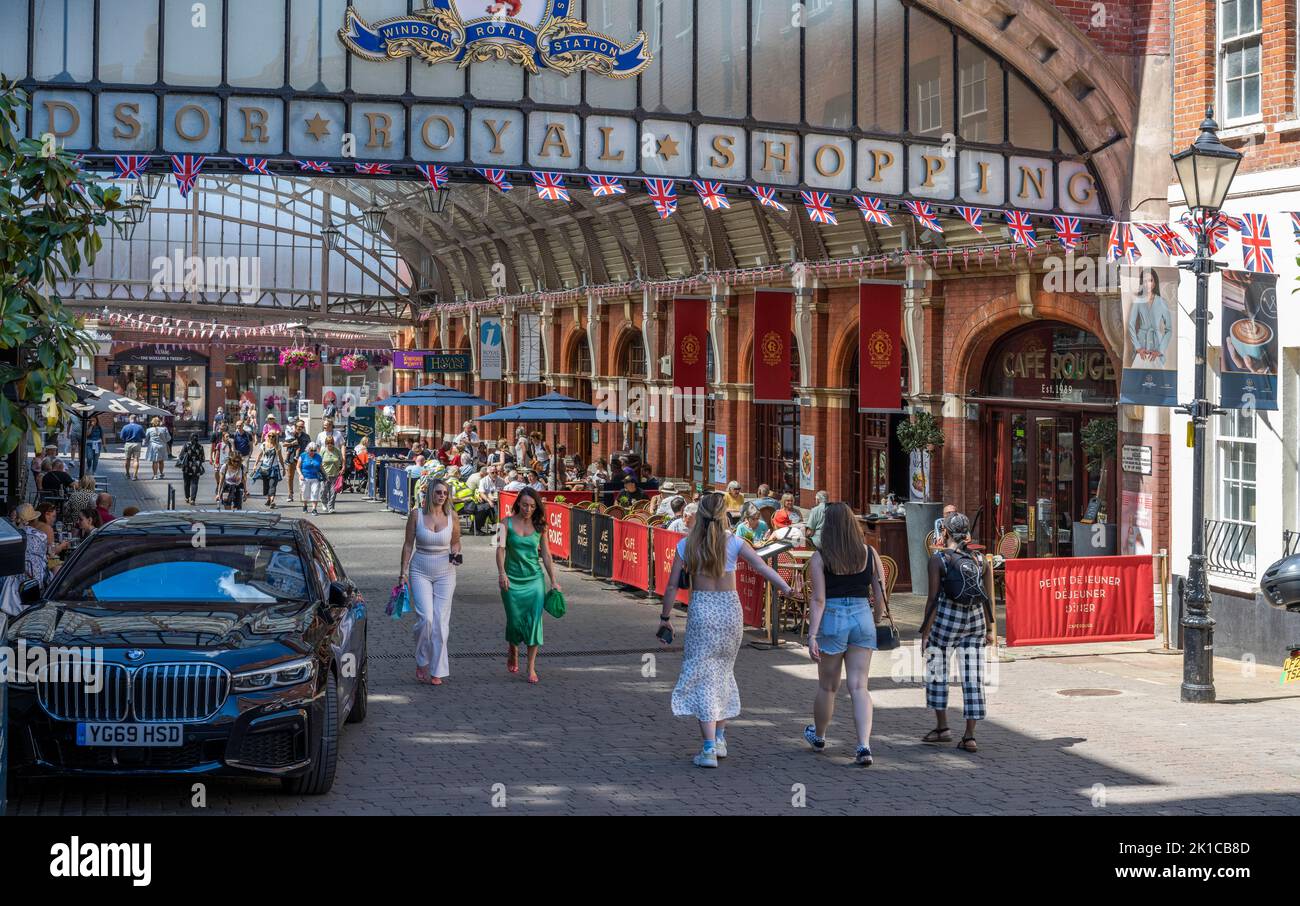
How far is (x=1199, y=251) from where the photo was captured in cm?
1341

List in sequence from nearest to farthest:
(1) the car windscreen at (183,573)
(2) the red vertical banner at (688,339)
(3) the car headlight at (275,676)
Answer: (3) the car headlight at (275,676)
(1) the car windscreen at (183,573)
(2) the red vertical banner at (688,339)

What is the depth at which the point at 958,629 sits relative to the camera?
1098 centimetres

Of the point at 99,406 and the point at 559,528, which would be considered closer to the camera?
the point at 559,528

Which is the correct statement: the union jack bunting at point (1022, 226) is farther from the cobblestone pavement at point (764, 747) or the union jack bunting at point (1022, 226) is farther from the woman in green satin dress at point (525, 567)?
the woman in green satin dress at point (525, 567)

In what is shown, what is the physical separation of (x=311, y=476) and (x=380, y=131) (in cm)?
1558

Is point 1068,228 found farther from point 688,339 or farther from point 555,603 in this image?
point 688,339

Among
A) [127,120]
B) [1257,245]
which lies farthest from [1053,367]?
[127,120]

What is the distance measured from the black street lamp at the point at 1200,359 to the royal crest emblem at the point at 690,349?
16.0 meters

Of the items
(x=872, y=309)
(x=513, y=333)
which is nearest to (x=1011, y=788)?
(x=872, y=309)

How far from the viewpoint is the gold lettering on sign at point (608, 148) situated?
1791 cm

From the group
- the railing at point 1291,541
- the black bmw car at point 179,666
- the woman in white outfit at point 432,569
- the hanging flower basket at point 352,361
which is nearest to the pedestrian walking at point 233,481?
the woman in white outfit at point 432,569

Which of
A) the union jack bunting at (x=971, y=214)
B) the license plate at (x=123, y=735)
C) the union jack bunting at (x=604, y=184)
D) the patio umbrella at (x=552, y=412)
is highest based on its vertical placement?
the union jack bunting at (x=604, y=184)

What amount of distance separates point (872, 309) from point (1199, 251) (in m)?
9.66

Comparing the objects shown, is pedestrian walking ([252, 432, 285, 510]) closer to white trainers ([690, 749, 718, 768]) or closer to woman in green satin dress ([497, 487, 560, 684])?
woman in green satin dress ([497, 487, 560, 684])
